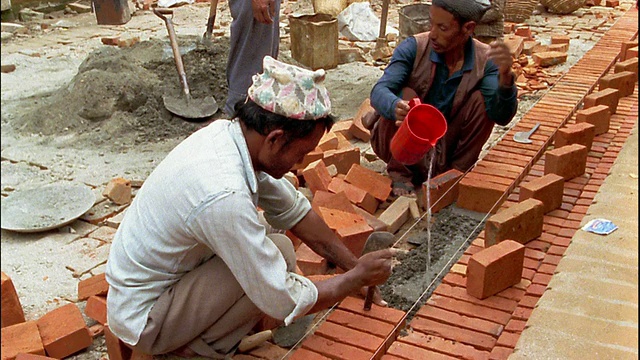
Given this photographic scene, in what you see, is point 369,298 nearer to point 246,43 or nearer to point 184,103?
point 246,43

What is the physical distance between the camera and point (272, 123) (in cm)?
227

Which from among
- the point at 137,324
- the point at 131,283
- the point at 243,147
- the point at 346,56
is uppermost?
the point at 243,147

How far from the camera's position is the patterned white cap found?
7.32ft

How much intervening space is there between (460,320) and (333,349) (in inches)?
23.4

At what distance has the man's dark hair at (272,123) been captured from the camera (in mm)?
2262

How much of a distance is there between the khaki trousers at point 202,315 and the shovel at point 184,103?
149 inches

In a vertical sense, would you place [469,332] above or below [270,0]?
below

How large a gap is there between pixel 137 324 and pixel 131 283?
0.53 ft

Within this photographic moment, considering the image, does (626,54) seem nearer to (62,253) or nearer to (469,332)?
(469,332)

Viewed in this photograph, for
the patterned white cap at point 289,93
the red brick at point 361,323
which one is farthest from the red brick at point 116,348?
the patterned white cap at point 289,93

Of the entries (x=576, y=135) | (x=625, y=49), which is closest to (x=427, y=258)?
(x=576, y=135)

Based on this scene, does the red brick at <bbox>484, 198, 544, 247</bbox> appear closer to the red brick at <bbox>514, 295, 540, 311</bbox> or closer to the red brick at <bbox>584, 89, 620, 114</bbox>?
the red brick at <bbox>514, 295, 540, 311</bbox>

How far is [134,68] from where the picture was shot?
21.8ft

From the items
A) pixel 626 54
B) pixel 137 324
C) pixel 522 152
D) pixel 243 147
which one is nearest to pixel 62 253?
pixel 137 324
